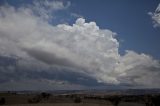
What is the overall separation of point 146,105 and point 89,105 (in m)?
44.0

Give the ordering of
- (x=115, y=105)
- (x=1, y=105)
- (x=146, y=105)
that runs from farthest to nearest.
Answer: (x=146, y=105)
(x=115, y=105)
(x=1, y=105)

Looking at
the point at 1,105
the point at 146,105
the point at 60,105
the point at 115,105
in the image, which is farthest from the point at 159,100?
the point at 1,105

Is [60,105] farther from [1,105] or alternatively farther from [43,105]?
[1,105]

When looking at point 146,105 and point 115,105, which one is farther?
point 146,105

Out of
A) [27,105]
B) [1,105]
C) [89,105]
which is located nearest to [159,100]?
[89,105]

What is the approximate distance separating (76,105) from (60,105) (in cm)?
743

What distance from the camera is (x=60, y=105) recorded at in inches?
5128

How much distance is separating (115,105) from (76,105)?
87.9ft

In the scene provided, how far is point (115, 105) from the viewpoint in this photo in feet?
493

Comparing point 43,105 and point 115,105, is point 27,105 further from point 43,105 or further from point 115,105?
point 115,105

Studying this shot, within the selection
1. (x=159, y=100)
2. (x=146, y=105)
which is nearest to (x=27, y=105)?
(x=146, y=105)

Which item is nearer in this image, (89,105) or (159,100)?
(89,105)

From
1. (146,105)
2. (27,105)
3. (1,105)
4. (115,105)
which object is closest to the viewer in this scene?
(1,105)

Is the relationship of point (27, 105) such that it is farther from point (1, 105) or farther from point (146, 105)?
point (146, 105)
